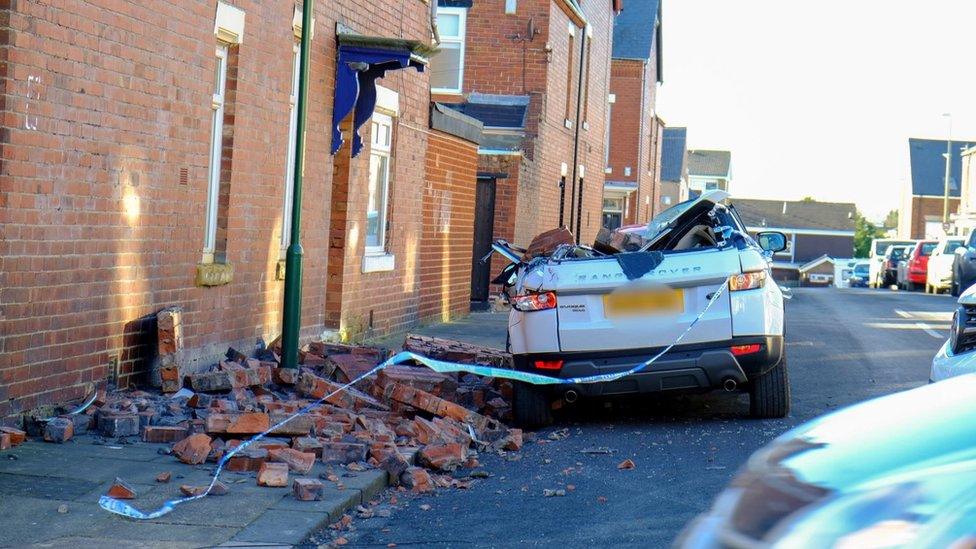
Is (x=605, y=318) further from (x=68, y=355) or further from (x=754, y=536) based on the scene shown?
(x=754, y=536)

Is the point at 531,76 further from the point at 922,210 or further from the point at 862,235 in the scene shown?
the point at 862,235

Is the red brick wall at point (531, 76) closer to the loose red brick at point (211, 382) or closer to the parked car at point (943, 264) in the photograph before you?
the loose red brick at point (211, 382)

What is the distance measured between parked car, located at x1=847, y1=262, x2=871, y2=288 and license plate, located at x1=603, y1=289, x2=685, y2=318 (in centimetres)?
6355

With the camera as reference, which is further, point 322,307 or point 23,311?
point 322,307

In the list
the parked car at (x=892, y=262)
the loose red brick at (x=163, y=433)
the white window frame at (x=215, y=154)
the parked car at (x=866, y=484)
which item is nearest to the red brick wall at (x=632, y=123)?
the parked car at (x=892, y=262)

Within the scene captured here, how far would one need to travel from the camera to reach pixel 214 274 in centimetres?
1033

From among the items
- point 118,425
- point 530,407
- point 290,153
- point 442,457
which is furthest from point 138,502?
point 290,153

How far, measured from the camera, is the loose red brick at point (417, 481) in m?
7.37

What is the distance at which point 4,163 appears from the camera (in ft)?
24.0

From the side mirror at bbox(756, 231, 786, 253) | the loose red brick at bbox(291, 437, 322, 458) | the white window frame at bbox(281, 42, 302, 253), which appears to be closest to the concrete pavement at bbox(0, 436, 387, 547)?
the loose red brick at bbox(291, 437, 322, 458)

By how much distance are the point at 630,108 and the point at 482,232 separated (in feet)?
79.0

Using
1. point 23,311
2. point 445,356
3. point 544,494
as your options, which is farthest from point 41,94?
point 445,356

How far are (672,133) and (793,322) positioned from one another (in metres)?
56.5

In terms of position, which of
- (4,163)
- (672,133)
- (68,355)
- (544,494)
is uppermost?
(672,133)
